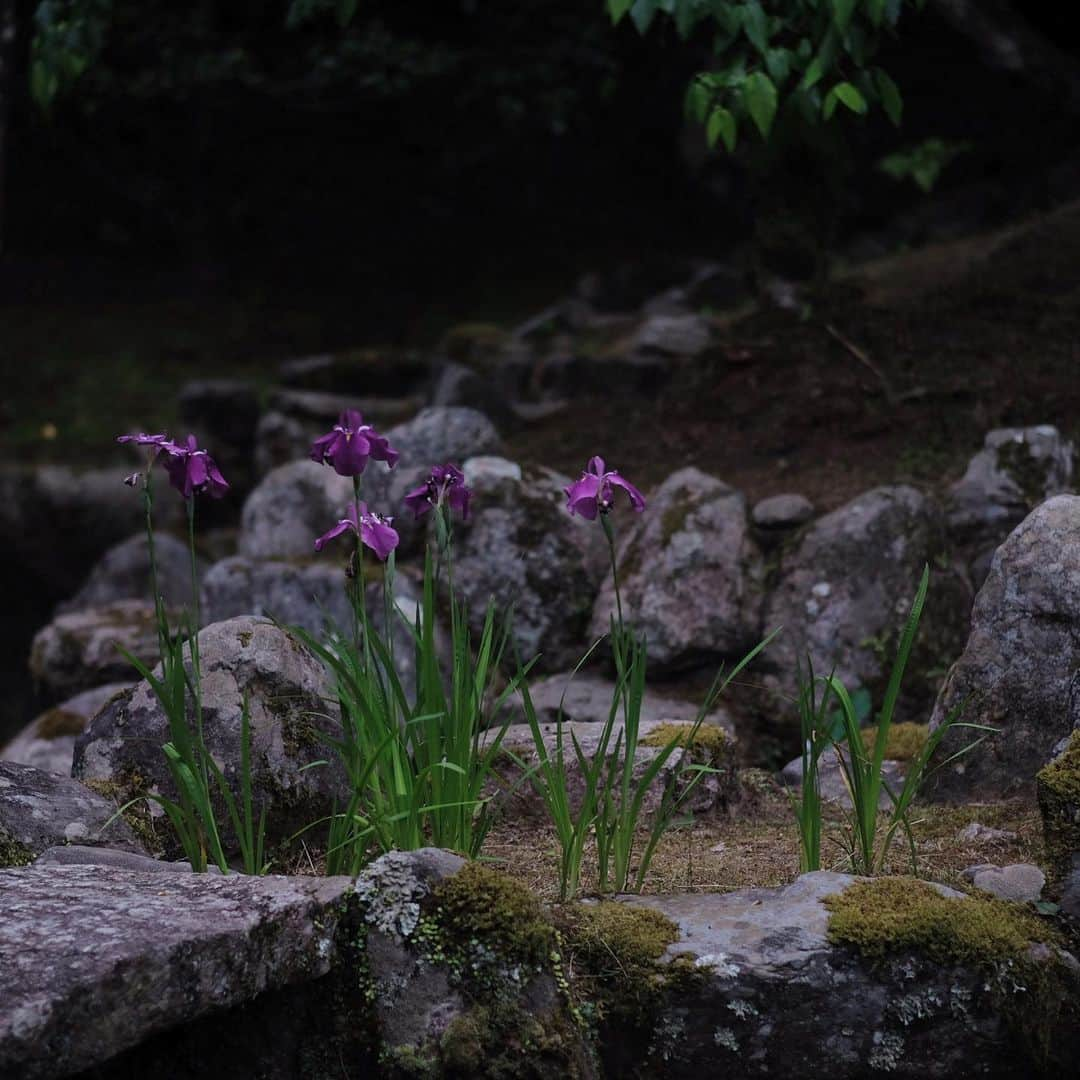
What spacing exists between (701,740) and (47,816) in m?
1.64

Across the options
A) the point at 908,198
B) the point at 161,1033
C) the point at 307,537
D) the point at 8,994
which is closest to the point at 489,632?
the point at 161,1033

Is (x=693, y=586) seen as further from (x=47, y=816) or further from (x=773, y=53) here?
(x=47, y=816)

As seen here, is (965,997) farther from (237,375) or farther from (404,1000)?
(237,375)

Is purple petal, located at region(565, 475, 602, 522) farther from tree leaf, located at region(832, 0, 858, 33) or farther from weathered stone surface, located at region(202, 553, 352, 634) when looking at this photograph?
weathered stone surface, located at region(202, 553, 352, 634)

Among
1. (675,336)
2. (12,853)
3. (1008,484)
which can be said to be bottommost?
(12,853)

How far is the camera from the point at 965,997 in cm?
236

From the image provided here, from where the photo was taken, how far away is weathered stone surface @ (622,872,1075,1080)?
2.33 meters

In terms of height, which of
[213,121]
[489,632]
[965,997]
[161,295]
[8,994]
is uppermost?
[213,121]

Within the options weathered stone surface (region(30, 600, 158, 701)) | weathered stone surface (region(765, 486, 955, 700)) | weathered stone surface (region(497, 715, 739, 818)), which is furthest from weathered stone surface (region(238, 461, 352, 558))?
weathered stone surface (region(497, 715, 739, 818))

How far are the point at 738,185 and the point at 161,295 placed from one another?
5.32 metres

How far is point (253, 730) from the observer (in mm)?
3029

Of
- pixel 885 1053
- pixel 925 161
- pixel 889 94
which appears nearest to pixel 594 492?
pixel 885 1053

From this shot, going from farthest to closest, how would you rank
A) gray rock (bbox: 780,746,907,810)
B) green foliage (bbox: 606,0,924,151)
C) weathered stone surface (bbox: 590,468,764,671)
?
weathered stone surface (bbox: 590,468,764,671)
green foliage (bbox: 606,0,924,151)
gray rock (bbox: 780,746,907,810)

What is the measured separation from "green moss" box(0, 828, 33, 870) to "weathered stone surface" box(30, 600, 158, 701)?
3380 mm
